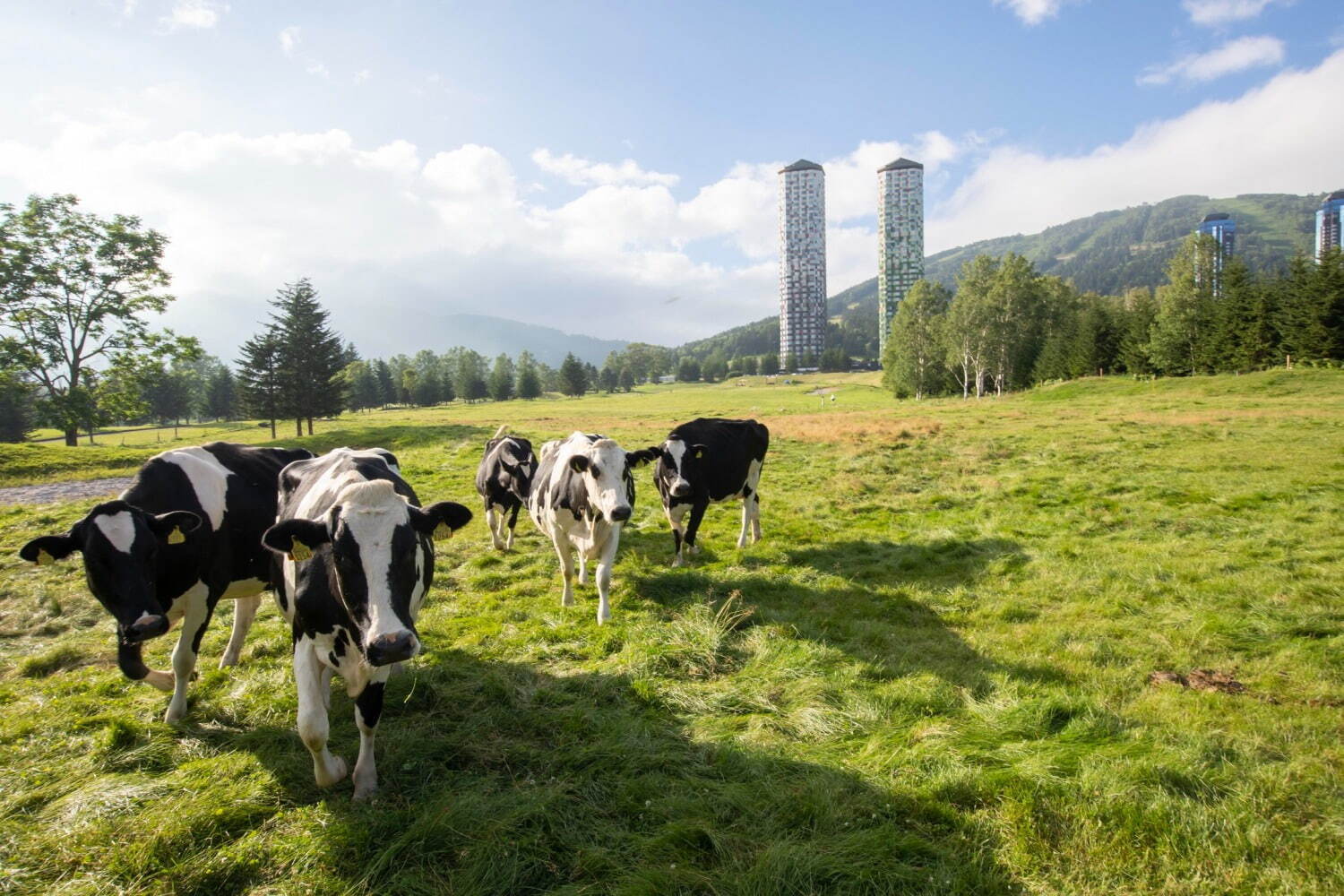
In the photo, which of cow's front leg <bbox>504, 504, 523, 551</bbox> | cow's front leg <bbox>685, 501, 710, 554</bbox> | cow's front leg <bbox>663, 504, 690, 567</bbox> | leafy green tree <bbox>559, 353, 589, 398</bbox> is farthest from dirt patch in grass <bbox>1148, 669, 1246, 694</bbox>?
leafy green tree <bbox>559, 353, 589, 398</bbox>

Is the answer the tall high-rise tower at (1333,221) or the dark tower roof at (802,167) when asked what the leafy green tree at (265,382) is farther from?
the tall high-rise tower at (1333,221)

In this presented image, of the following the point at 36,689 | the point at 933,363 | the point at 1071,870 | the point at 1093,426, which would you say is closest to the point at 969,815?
the point at 1071,870

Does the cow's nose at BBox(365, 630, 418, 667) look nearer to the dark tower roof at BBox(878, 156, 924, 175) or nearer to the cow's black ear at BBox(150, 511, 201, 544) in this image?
the cow's black ear at BBox(150, 511, 201, 544)

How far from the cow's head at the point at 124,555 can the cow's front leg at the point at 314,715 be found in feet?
4.26

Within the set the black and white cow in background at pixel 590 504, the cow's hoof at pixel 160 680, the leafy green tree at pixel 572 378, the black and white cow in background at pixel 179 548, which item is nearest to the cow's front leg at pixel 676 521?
the black and white cow in background at pixel 590 504

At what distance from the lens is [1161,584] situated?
24.7 feet

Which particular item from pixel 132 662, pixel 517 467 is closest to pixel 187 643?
pixel 132 662

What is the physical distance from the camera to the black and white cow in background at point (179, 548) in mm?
4609

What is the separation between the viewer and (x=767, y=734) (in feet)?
15.1

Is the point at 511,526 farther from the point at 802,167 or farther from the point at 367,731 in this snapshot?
the point at 802,167

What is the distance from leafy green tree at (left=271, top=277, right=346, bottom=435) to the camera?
1660 inches

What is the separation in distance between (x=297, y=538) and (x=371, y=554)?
0.60 meters

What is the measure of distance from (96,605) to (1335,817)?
12.4 meters

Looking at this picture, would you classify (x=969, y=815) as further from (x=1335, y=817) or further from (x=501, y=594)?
(x=501, y=594)
